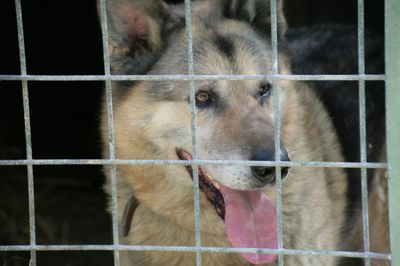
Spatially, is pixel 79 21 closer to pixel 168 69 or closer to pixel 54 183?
pixel 54 183

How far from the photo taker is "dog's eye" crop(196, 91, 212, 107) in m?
3.18

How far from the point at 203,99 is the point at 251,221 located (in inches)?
21.9

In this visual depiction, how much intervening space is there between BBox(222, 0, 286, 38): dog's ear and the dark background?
5.67 ft

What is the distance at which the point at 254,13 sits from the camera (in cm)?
349

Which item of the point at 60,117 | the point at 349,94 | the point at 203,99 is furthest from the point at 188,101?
the point at 60,117

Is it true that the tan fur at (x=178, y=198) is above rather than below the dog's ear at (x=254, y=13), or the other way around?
below

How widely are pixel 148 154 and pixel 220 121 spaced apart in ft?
1.34

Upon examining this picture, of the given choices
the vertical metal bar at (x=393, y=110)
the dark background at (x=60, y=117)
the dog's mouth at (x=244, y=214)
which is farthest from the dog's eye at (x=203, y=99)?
the dark background at (x=60, y=117)

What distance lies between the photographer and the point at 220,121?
10.2 feet

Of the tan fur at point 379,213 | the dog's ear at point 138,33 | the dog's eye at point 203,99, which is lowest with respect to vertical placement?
the tan fur at point 379,213

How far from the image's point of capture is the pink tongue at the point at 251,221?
2.96m

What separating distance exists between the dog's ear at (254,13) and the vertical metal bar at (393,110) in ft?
3.70

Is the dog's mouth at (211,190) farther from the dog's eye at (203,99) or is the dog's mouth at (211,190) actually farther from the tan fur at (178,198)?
the dog's eye at (203,99)

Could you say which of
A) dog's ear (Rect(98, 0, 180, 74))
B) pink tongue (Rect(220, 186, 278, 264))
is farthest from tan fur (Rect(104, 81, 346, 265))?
pink tongue (Rect(220, 186, 278, 264))
